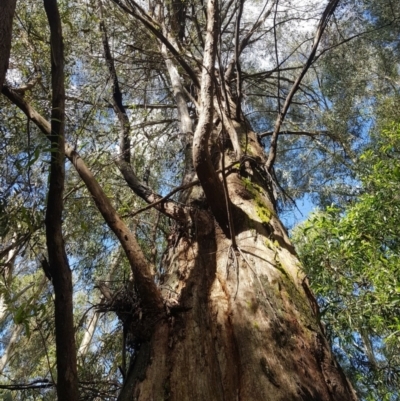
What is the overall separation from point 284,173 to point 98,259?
14.6ft

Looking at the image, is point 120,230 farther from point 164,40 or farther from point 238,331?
point 164,40

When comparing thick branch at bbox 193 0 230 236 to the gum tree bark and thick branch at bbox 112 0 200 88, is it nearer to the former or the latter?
the gum tree bark

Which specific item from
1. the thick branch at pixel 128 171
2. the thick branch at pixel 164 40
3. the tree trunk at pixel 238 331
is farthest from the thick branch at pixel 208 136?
the thick branch at pixel 164 40

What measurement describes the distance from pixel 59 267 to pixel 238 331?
2.89 feet

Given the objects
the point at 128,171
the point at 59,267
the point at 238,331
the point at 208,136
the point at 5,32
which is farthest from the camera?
the point at 128,171

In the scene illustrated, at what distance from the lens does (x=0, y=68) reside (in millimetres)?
1195

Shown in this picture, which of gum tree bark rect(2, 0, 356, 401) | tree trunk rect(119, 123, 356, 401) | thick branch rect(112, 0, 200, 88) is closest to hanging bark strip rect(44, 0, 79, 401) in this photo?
gum tree bark rect(2, 0, 356, 401)

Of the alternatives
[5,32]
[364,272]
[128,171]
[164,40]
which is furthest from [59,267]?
[364,272]

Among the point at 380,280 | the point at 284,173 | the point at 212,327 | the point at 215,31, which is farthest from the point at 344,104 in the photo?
the point at 212,327

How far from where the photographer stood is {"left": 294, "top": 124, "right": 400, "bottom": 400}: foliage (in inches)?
116

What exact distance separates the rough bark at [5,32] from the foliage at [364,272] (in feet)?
8.11

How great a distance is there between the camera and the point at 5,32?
1259 millimetres

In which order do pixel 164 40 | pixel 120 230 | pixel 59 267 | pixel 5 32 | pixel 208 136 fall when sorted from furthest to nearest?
pixel 164 40, pixel 208 136, pixel 120 230, pixel 59 267, pixel 5 32

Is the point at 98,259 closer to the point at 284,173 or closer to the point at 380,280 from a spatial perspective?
the point at 380,280
